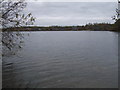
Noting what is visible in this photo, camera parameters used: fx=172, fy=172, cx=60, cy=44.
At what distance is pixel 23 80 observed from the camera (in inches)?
444

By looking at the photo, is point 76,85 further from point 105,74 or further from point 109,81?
point 105,74

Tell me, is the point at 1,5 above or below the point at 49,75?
above

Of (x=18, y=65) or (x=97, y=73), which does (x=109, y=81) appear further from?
(x=18, y=65)

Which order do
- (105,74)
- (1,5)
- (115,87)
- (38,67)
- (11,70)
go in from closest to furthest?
(115,87), (1,5), (105,74), (11,70), (38,67)

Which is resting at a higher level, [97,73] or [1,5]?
[1,5]

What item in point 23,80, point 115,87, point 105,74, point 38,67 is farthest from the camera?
point 38,67

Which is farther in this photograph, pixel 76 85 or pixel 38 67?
pixel 38 67

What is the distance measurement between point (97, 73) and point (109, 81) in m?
1.71

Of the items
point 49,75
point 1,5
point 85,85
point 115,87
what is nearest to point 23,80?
point 49,75

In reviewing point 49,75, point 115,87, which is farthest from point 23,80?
point 115,87

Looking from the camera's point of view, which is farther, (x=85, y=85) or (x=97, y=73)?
(x=97, y=73)

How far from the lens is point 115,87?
31.9ft

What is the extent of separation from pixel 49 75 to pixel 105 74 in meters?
3.96

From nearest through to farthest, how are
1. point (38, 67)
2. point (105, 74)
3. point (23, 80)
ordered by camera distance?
point (23, 80), point (105, 74), point (38, 67)
